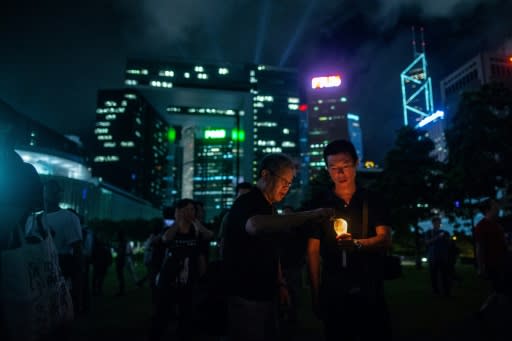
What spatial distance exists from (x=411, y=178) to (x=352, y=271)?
23340 millimetres

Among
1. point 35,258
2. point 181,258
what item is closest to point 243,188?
point 181,258

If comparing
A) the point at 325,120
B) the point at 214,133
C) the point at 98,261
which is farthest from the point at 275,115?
the point at 98,261

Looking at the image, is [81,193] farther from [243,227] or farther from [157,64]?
[243,227]

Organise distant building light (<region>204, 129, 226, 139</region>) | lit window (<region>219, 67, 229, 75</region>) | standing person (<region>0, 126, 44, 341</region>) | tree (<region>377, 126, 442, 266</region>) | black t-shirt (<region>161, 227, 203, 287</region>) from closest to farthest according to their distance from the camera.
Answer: standing person (<region>0, 126, 44, 341</region>)
black t-shirt (<region>161, 227, 203, 287</region>)
tree (<region>377, 126, 442, 266</region>)
lit window (<region>219, 67, 229, 75</region>)
distant building light (<region>204, 129, 226, 139</region>)

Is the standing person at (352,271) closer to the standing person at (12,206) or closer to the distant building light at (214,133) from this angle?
the standing person at (12,206)

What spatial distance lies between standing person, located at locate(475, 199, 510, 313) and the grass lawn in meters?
0.81

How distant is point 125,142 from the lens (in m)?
162

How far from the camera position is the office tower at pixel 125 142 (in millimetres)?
160250

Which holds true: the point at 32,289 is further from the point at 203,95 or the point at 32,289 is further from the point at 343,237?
the point at 203,95

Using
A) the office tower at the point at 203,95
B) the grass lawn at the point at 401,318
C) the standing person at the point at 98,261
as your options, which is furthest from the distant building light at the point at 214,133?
the grass lawn at the point at 401,318

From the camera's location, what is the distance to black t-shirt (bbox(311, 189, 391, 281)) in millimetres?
2598

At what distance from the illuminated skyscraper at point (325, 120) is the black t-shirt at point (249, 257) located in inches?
6700

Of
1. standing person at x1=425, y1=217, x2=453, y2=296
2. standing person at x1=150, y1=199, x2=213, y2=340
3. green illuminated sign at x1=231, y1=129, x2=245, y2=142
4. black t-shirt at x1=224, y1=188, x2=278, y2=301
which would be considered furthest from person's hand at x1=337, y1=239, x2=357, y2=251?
green illuminated sign at x1=231, y1=129, x2=245, y2=142

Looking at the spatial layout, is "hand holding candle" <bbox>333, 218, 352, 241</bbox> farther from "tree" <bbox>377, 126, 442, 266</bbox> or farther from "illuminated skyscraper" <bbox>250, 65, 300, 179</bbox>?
"illuminated skyscraper" <bbox>250, 65, 300, 179</bbox>
